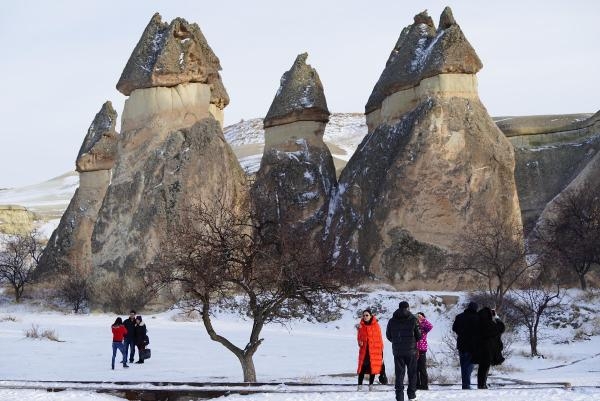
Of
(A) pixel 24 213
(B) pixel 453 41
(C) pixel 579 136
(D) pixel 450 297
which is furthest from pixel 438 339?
(A) pixel 24 213

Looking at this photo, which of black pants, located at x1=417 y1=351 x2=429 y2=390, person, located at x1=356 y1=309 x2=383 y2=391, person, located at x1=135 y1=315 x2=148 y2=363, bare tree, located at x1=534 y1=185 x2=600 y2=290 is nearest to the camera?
person, located at x1=356 y1=309 x2=383 y2=391

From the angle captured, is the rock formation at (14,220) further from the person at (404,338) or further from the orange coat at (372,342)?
the person at (404,338)

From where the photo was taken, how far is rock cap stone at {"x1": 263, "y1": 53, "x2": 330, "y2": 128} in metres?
32.8

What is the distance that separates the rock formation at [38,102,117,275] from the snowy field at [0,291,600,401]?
8.66m

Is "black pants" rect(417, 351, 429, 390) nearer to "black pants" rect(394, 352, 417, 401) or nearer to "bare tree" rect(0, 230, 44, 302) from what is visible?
"black pants" rect(394, 352, 417, 401)

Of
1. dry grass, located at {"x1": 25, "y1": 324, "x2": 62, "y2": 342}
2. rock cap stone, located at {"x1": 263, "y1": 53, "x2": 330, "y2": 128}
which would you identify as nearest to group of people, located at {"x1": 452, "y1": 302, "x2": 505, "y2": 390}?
dry grass, located at {"x1": 25, "y1": 324, "x2": 62, "y2": 342}

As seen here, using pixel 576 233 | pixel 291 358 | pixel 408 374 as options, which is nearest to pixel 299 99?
pixel 576 233

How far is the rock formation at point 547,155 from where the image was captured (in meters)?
38.6

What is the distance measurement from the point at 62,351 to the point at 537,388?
1072cm

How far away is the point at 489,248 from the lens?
23.6 metres

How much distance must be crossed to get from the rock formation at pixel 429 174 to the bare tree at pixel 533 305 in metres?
3.25

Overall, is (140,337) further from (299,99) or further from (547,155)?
(547,155)

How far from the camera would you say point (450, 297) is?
24.1m

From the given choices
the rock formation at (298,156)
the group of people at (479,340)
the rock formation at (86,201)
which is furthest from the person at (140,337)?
the rock formation at (86,201)
